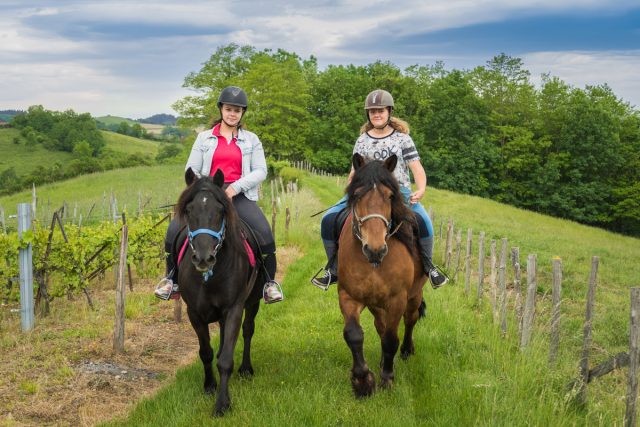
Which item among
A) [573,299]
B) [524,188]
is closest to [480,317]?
[573,299]

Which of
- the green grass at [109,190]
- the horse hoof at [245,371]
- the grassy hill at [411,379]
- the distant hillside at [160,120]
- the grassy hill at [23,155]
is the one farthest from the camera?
the distant hillside at [160,120]

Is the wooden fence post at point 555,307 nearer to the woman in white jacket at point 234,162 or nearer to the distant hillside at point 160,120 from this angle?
the woman in white jacket at point 234,162

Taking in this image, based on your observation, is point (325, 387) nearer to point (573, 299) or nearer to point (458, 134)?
point (573, 299)

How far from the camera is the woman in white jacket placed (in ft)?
18.8

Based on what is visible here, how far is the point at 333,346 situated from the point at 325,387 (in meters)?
1.41

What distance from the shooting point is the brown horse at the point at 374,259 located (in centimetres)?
476

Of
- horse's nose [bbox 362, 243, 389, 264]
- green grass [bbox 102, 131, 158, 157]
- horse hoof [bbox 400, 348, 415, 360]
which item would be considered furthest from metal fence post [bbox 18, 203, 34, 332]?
green grass [bbox 102, 131, 158, 157]

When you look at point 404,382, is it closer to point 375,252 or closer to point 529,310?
point 375,252

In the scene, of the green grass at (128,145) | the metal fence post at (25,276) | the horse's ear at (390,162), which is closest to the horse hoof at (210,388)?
the horse's ear at (390,162)

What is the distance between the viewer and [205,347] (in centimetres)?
530

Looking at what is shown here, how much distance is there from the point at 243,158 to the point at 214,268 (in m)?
1.49

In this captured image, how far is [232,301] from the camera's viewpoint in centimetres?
516

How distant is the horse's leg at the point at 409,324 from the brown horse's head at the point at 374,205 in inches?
61.9

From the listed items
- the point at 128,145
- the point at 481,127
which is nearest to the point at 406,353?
the point at 481,127
